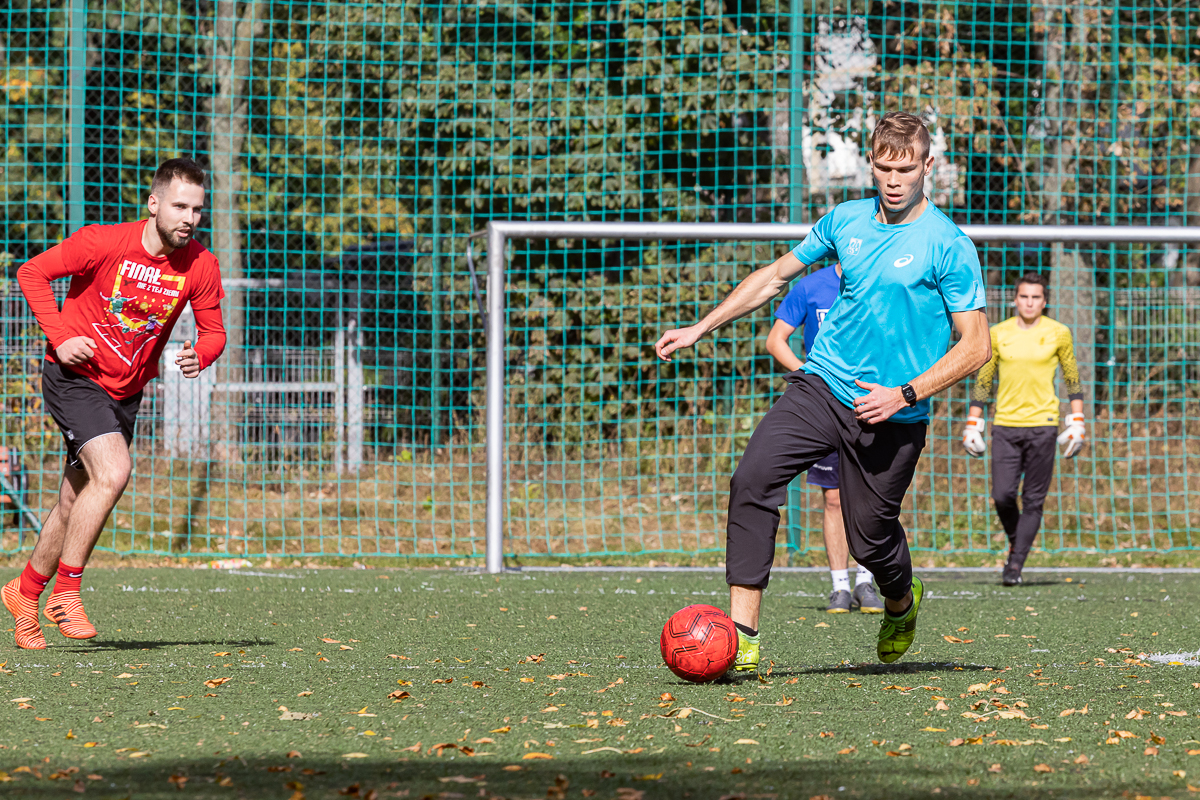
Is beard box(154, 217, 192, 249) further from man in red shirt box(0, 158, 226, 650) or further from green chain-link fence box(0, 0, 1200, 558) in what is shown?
green chain-link fence box(0, 0, 1200, 558)

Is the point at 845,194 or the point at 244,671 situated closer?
the point at 244,671

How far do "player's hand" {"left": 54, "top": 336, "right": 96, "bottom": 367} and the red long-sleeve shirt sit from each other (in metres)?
0.07

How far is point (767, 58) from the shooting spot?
1232 cm

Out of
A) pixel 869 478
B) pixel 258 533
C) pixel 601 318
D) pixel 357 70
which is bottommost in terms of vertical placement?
pixel 258 533

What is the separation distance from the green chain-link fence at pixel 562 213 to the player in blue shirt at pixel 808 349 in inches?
156

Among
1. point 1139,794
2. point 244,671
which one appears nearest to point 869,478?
point 1139,794

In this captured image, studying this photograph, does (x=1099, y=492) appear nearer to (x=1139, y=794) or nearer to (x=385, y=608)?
(x=385, y=608)

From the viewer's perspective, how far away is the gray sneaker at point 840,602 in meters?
6.71

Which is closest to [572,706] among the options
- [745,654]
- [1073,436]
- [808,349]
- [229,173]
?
[745,654]

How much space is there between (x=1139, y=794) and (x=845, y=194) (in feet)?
33.4

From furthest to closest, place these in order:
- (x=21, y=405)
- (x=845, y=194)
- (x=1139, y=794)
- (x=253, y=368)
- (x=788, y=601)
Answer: (x=845, y=194)
(x=253, y=368)
(x=21, y=405)
(x=788, y=601)
(x=1139, y=794)

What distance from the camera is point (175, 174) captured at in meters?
5.04

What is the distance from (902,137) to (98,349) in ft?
9.83

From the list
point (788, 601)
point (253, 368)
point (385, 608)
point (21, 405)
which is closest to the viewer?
point (385, 608)
